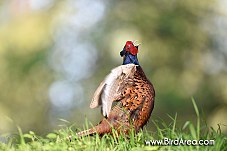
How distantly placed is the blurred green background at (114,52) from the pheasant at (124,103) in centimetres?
586

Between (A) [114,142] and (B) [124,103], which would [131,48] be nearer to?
(B) [124,103]

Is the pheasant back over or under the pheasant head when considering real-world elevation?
under

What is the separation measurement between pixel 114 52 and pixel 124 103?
6327 millimetres

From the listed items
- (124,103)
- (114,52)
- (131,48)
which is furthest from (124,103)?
(114,52)

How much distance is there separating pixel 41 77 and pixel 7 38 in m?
1.04

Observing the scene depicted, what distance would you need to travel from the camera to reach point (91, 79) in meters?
10.6

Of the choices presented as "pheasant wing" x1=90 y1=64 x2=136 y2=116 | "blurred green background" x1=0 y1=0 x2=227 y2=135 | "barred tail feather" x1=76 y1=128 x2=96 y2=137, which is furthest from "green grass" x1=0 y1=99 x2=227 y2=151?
"blurred green background" x1=0 y1=0 x2=227 y2=135

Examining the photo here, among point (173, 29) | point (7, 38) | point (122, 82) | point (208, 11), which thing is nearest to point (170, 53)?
point (173, 29)

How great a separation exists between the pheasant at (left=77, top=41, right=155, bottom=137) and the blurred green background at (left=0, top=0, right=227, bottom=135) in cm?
586

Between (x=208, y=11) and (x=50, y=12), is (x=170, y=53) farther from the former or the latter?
(x=50, y=12)

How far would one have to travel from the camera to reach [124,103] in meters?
3.10

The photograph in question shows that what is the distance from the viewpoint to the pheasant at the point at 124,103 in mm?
3045

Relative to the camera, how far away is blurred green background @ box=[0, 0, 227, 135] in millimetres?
9211

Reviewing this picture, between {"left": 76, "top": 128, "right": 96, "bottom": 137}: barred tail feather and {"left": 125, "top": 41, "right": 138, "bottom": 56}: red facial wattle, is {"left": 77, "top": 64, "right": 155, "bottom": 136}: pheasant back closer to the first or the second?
{"left": 76, "top": 128, "right": 96, "bottom": 137}: barred tail feather
